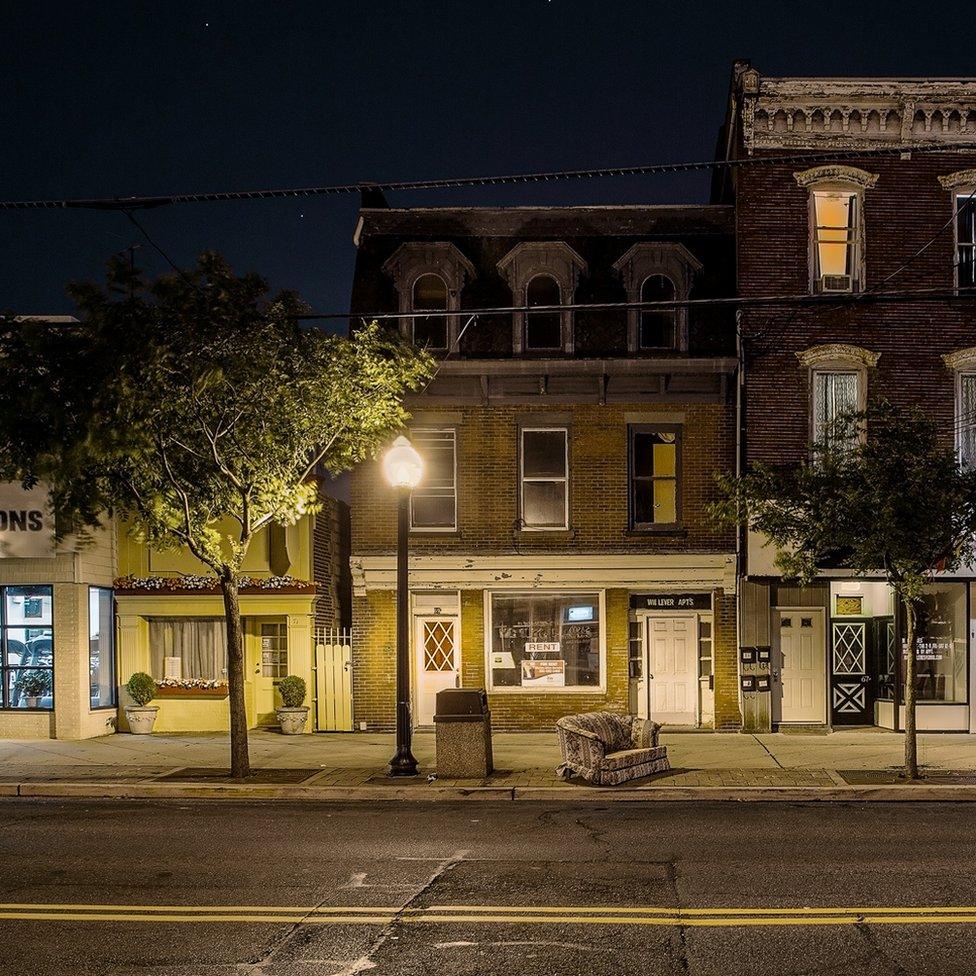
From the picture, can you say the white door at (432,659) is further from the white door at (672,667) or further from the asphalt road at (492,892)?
the asphalt road at (492,892)

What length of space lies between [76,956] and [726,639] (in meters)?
15.4

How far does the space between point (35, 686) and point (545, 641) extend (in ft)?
29.6

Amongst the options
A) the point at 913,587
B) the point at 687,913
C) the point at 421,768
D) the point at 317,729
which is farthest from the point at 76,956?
the point at 317,729

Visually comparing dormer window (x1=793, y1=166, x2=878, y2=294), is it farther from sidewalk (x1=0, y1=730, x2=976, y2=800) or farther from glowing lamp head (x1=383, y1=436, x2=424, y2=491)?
glowing lamp head (x1=383, y1=436, x2=424, y2=491)

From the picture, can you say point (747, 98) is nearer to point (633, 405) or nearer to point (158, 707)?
point (633, 405)

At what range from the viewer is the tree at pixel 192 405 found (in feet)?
51.2

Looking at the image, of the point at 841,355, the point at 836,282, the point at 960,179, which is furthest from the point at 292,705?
the point at 960,179

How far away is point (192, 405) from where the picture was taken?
15.9 meters

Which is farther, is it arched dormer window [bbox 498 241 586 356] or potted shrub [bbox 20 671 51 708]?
arched dormer window [bbox 498 241 586 356]

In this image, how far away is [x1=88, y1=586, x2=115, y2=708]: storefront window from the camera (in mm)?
21656

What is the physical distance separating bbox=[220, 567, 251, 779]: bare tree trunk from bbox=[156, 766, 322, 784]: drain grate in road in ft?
0.55

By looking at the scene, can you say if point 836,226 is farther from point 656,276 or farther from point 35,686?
point 35,686

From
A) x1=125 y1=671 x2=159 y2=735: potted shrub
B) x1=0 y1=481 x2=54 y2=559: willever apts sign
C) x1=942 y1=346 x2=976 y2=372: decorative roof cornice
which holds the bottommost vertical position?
x1=125 y1=671 x2=159 y2=735: potted shrub

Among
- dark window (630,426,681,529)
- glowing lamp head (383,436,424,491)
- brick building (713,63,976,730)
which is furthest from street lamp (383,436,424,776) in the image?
brick building (713,63,976,730)
